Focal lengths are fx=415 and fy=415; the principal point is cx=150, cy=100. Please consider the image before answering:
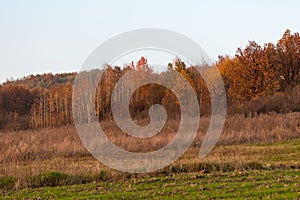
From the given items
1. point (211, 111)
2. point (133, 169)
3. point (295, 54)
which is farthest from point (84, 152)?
point (295, 54)

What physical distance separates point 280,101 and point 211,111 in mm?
10639

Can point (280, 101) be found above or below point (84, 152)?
above

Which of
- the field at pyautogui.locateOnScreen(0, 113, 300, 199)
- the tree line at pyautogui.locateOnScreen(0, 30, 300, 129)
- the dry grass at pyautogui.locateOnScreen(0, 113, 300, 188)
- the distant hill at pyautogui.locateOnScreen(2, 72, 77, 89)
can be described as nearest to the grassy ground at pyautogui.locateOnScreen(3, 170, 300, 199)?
the field at pyautogui.locateOnScreen(0, 113, 300, 199)

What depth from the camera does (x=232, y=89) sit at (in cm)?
5056

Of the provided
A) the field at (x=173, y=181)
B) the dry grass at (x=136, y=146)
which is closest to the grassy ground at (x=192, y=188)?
the field at (x=173, y=181)

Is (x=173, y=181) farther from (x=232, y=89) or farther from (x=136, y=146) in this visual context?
(x=232, y=89)

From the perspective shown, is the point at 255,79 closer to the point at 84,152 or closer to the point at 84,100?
the point at 84,100

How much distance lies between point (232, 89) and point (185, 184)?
4025 centimetres

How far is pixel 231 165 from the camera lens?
14.3m

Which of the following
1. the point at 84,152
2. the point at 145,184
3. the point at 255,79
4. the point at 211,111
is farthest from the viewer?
the point at 255,79

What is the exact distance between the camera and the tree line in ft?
132

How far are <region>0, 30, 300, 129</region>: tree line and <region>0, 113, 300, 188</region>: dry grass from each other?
550 centimetres

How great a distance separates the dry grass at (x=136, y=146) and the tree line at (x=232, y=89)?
5.50 meters

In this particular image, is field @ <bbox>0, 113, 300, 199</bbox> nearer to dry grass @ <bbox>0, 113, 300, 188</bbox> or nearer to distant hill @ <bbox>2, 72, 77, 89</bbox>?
dry grass @ <bbox>0, 113, 300, 188</bbox>
